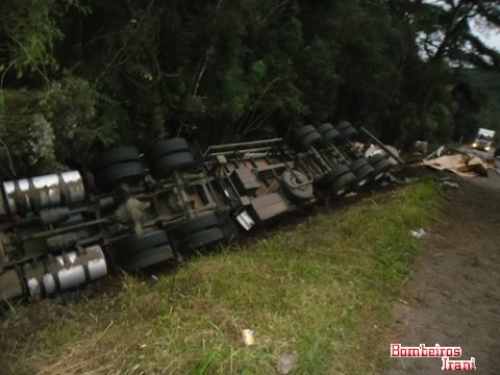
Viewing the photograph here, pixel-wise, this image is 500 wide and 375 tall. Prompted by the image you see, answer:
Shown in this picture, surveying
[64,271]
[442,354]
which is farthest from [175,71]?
[442,354]

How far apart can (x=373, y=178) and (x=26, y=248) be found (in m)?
7.19

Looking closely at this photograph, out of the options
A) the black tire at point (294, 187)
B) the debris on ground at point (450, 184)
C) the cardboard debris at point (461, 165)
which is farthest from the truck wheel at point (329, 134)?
the cardboard debris at point (461, 165)

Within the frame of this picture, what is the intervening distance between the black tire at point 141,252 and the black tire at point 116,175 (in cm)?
75

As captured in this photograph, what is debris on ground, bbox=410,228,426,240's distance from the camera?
7.05m

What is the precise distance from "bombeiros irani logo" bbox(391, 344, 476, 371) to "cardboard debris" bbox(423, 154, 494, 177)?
30.2ft

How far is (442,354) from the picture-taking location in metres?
4.12

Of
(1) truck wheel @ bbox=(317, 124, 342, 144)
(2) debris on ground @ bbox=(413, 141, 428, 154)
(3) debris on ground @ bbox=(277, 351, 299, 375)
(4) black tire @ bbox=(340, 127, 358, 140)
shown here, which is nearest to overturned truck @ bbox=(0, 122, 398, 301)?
(1) truck wheel @ bbox=(317, 124, 342, 144)

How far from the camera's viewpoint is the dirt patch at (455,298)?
13.9 ft

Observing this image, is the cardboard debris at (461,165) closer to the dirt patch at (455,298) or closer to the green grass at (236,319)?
the dirt patch at (455,298)

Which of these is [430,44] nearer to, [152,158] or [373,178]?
[373,178]

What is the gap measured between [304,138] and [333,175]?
1.00 metres

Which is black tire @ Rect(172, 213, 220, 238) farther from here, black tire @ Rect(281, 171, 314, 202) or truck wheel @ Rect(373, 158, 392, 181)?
truck wheel @ Rect(373, 158, 392, 181)

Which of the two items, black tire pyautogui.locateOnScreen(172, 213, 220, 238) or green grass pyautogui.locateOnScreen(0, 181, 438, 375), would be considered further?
black tire pyautogui.locateOnScreen(172, 213, 220, 238)

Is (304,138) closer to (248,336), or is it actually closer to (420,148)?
(248,336)
